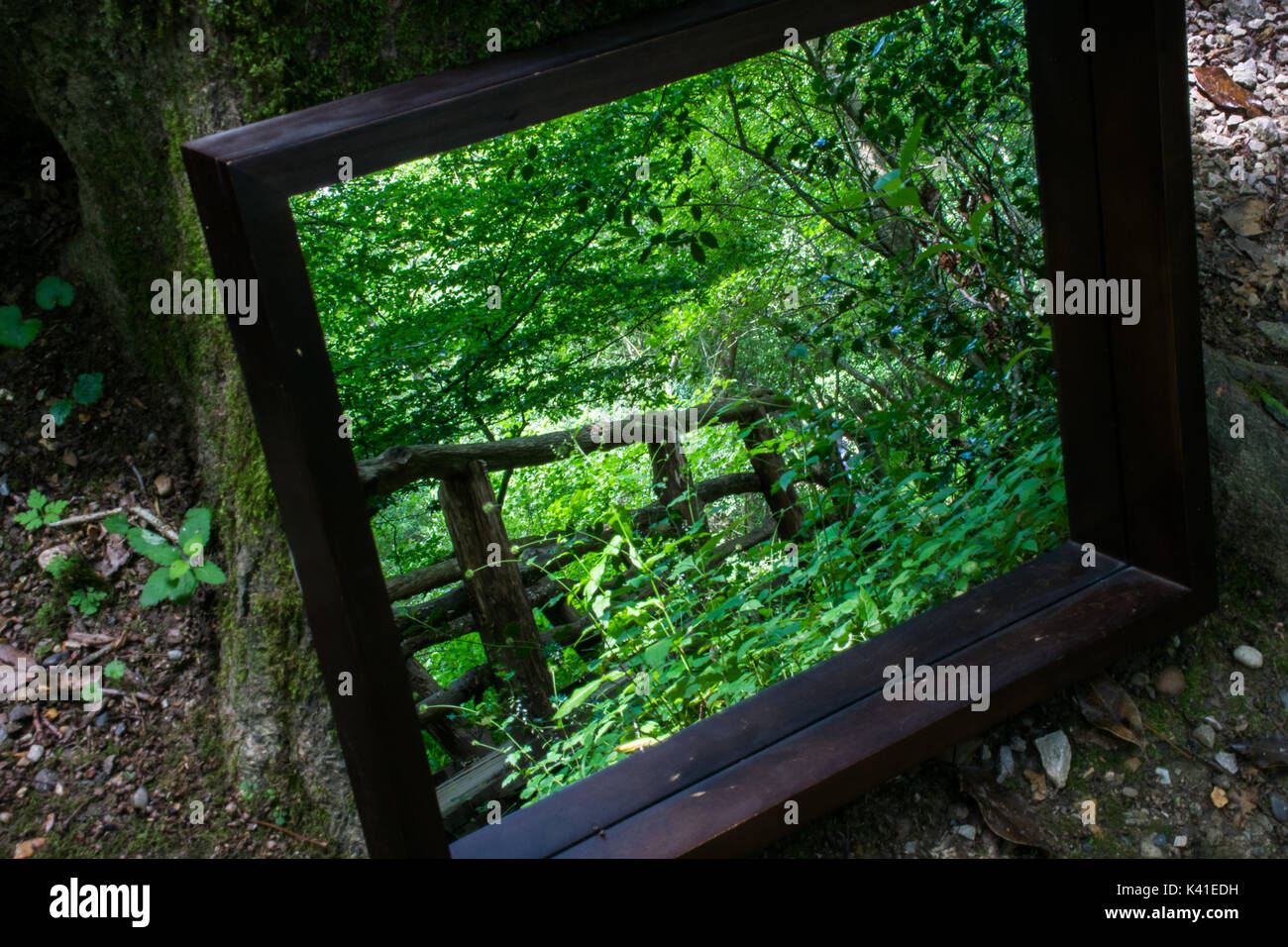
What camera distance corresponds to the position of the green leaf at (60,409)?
149 cm

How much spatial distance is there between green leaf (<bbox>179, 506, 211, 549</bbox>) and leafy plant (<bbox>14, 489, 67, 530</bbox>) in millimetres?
188

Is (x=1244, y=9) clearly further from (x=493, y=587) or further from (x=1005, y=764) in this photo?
(x=493, y=587)

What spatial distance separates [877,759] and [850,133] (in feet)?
13.1

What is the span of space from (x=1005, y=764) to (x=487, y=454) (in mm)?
2173

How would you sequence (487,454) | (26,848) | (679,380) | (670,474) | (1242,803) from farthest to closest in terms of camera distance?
(679,380)
(670,474)
(487,454)
(1242,803)
(26,848)

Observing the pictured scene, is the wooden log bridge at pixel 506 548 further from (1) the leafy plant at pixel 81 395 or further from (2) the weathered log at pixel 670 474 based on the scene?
(1) the leafy plant at pixel 81 395

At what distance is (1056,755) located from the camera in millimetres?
1956

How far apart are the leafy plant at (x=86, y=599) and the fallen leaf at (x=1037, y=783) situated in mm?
1801

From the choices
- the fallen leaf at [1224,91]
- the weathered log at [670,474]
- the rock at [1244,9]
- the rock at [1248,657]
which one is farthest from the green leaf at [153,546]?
the weathered log at [670,474]

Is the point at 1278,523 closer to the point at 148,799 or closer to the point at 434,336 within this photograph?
the point at 148,799

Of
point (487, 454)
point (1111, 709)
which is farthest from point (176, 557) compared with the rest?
point (487, 454)

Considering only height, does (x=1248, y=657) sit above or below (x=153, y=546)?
below

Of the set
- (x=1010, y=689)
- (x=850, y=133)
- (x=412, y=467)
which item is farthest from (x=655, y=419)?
(x=1010, y=689)

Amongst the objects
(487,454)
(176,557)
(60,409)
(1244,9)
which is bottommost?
(487,454)
